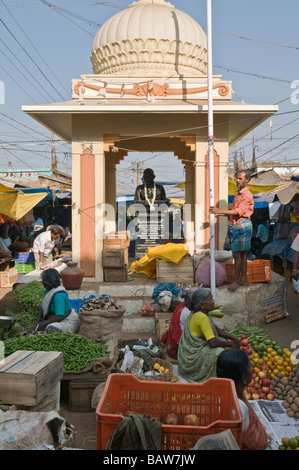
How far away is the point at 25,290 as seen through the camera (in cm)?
788

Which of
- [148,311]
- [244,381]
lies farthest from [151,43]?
[244,381]

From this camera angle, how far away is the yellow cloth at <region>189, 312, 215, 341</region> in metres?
4.64

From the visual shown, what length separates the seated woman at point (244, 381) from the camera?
3135 millimetres

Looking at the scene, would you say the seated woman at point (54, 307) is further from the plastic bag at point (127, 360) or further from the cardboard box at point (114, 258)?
the cardboard box at point (114, 258)

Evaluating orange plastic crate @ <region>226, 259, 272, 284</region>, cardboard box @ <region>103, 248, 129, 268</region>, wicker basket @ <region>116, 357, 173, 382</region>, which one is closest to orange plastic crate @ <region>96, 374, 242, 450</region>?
wicker basket @ <region>116, 357, 173, 382</region>

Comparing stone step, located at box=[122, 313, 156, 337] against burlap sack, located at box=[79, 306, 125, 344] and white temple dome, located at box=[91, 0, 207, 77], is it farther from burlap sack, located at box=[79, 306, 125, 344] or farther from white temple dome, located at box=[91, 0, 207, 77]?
white temple dome, located at box=[91, 0, 207, 77]

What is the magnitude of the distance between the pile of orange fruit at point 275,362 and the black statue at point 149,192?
6.93 metres

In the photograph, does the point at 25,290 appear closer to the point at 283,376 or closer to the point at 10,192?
the point at 10,192

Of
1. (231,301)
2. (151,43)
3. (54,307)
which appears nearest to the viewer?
(54,307)

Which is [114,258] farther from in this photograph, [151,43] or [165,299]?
[151,43]

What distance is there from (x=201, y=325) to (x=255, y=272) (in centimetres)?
349

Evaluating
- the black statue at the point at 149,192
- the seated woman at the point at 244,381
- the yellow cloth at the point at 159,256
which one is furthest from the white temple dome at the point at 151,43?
the seated woman at the point at 244,381

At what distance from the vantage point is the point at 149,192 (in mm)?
12016

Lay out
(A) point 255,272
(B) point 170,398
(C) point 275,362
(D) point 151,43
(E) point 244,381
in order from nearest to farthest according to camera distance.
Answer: (B) point 170,398
(E) point 244,381
(C) point 275,362
(A) point 255,272
(D) point 151,43
